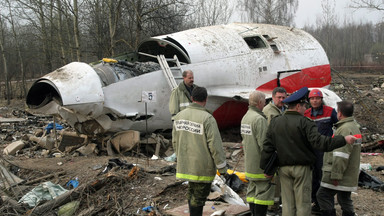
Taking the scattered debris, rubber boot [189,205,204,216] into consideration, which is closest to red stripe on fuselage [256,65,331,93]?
the scattered debris

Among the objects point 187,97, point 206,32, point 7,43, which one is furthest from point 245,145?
point 7,43

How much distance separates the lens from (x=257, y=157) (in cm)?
446

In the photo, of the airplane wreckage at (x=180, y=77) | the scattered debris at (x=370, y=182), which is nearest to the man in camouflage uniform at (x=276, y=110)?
the scattered debris at (x=370, y=182)

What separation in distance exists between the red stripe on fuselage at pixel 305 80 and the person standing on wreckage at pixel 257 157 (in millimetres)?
5577

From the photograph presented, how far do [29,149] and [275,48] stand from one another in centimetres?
747

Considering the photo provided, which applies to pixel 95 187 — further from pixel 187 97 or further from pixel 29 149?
pixel 29 149

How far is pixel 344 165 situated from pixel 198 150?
5.72 feet

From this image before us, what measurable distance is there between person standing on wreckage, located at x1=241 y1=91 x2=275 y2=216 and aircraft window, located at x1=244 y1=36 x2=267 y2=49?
→ 20.2 feet

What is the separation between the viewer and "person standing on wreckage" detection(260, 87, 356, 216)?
3.82 m

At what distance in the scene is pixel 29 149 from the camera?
9.93m

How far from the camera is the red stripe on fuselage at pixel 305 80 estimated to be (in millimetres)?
10137

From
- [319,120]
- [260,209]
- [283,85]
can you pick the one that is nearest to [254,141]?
[260,209]

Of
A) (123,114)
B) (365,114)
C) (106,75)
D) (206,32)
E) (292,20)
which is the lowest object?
(365,114)

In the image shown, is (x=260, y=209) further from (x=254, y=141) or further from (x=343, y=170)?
(x=343, y=170)
